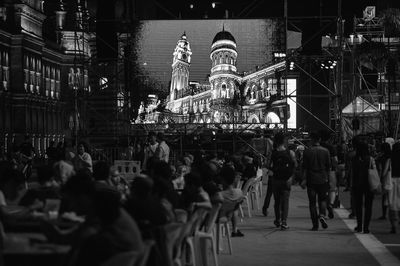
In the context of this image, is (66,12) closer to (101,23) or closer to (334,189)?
(101,23)

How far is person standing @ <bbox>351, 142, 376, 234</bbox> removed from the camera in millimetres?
16703

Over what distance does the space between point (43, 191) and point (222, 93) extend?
24.6 meters

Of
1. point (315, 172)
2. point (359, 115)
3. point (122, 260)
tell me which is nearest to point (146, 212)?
point (122, 260)

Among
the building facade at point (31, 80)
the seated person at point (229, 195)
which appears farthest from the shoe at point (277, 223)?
the building facade at point (31, 80)

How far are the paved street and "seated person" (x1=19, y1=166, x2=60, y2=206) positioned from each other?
2.64 metres

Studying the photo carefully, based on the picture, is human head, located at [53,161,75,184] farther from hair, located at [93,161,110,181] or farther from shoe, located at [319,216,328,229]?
shoe, located at [319,216,328,229]

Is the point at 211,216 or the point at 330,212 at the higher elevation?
the point at 211,216

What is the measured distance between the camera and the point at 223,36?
36.9 metres

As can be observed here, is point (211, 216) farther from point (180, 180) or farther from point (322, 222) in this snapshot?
point (322, 222)

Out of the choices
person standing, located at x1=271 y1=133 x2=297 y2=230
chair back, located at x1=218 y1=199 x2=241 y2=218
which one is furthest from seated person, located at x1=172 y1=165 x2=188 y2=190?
chair back, located at x1=218 y1=199 x2=241 y2=218

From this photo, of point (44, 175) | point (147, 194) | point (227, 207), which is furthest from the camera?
point (227, 207)

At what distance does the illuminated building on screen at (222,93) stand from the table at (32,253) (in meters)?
27.9

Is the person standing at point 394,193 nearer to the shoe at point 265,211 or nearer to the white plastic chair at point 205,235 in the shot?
the shoe at point 265,211

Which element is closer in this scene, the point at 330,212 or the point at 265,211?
the point at 330,212
